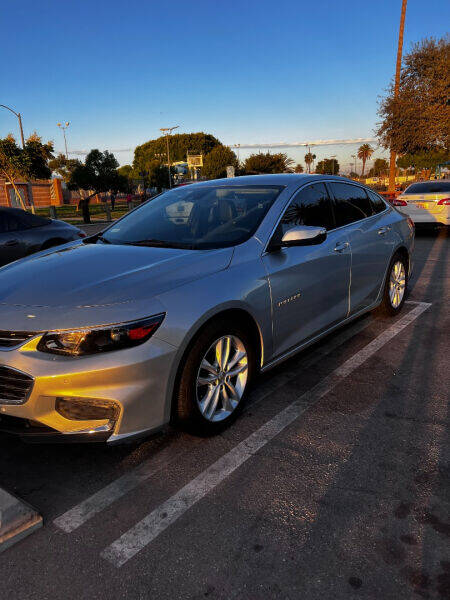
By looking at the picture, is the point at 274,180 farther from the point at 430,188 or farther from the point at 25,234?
the point at 430,188

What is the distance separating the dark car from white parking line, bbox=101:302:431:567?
512 centimetres

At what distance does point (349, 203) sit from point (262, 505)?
307cm

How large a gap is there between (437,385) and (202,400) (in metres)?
1.95

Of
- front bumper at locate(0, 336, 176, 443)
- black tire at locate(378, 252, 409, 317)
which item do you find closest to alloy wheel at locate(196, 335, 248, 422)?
front bumper at locate(0, 336, 176, 443)

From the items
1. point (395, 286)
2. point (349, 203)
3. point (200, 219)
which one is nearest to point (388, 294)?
point (395, 286)

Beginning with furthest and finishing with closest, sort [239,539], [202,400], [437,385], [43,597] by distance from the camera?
[437,385], [202,400], [239,539], [43,597]

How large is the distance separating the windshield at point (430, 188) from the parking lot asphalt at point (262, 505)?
34.4 ft

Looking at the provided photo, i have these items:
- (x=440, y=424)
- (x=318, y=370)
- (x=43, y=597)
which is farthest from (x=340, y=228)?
(x=43, y=597)

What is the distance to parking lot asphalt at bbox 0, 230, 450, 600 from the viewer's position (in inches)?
73.3

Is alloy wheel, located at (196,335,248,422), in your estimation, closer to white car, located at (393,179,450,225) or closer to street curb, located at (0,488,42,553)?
street curb, located at (0,488,42,553)

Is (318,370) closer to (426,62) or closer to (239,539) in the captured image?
(239,539)

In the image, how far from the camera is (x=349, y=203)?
14.6 ft

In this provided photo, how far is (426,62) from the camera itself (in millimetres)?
22594

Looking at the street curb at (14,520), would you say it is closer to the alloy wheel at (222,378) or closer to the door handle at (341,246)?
the alloy wheel at (222,378)
